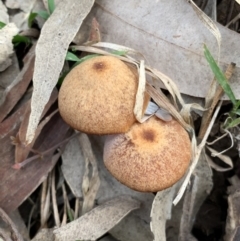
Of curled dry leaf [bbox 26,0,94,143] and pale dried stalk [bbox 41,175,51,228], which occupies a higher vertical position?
curled dry leaf [bbox 26,0,94,143]

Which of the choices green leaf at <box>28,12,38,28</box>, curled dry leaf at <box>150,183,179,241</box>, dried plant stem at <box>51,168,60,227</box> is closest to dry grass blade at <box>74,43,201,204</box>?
curled dry leaf at <box>150,183,179,241</box>

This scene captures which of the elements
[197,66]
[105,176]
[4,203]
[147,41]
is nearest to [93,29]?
[147,41]

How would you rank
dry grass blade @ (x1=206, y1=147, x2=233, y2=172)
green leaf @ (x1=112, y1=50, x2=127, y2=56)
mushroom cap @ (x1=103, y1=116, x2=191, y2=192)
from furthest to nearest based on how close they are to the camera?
dry grass blade @ (x1=206, y1=147, x2=233, y2=172) → green leaf @ (x1=112, y1=50, x2=127, y2=56) → mushroom cap @ (x1=103, y1=116, x2=191, y2=192)

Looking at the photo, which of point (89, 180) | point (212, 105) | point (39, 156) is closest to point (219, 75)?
point (212, 105)

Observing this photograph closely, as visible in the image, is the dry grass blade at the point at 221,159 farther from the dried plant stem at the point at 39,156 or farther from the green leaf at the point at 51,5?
the green leaf at the point at 51,5

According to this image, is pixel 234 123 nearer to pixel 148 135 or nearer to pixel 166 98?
pixel 166 98

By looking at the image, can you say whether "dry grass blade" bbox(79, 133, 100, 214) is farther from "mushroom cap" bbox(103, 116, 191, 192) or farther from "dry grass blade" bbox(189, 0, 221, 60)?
"dry grass blade" bbox(189, 0, 221, 60)

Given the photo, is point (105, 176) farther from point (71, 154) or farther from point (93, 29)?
point (93, 29)
